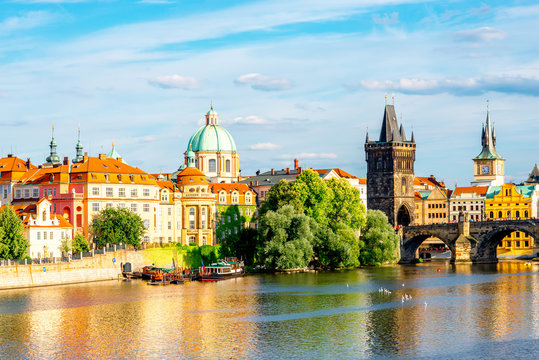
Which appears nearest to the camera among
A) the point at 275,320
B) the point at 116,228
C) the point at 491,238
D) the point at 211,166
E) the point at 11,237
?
the point at 275,320

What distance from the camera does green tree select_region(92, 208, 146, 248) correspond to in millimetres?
122688

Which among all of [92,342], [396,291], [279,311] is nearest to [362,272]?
[396,291]

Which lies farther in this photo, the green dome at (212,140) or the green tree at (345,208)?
the green dome at (212,140)

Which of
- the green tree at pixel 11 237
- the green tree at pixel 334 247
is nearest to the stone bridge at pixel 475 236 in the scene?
the green tree at pixel 334 247

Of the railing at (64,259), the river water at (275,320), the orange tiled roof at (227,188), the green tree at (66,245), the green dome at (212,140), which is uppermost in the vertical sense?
the green dome at (212,140)

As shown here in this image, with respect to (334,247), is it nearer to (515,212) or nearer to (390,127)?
(390,127)

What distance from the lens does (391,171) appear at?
185500 millimetres

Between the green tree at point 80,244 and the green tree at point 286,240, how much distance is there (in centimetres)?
2243

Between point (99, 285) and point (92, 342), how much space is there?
40.2 m

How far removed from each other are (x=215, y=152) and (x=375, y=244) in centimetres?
5859

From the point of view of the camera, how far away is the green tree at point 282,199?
13248 cm

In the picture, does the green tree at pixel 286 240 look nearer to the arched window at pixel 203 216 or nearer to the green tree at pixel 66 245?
the arched window at pixel 203 216

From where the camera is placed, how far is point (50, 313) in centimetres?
8069

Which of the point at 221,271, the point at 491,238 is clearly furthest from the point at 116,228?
the point at 491,238
